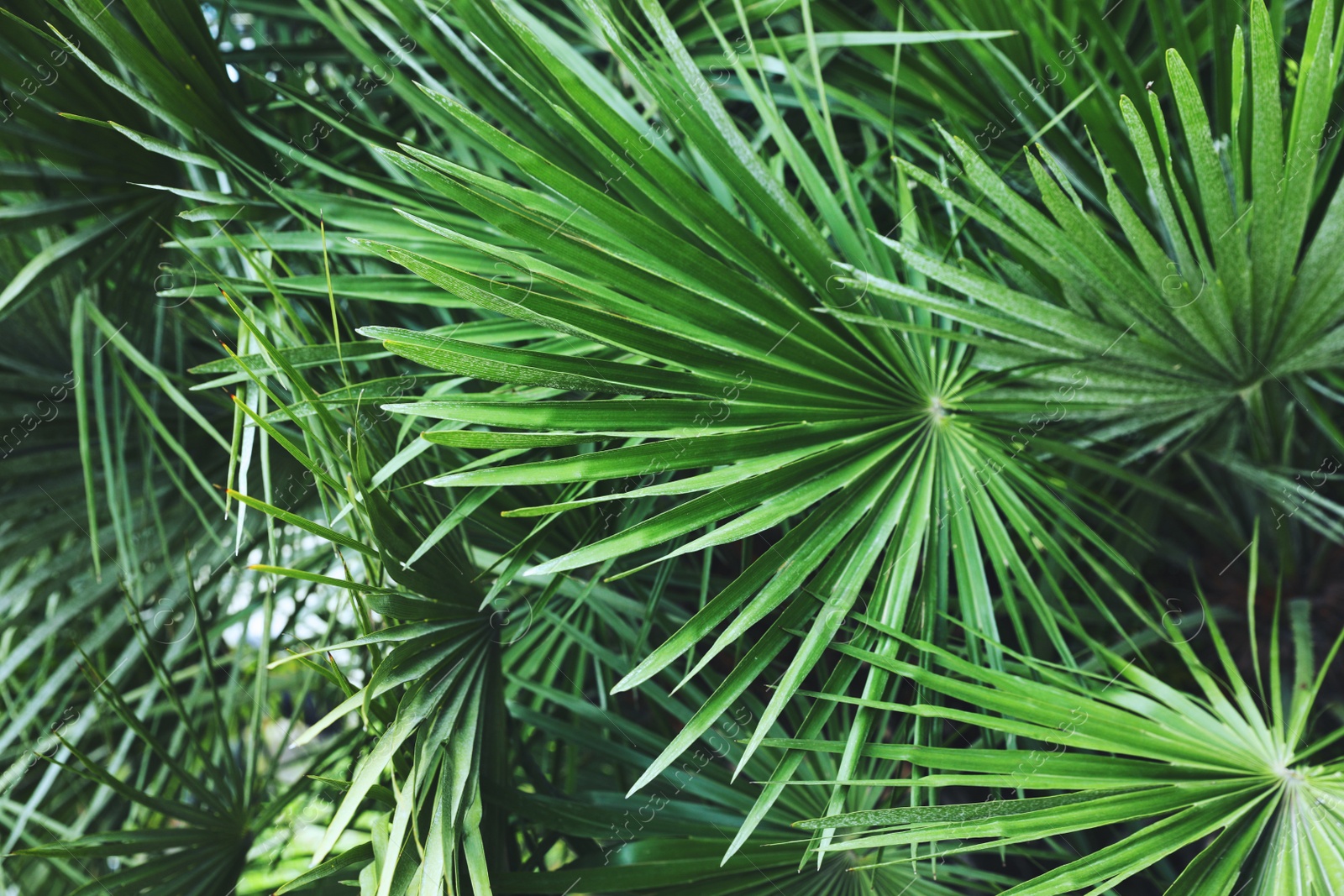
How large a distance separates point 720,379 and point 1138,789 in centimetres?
44

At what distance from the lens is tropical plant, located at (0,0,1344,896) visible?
0.61 meters

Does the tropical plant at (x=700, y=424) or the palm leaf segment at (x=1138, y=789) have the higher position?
the tropical plant at (x=700, y=424)

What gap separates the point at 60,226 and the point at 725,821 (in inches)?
39.4

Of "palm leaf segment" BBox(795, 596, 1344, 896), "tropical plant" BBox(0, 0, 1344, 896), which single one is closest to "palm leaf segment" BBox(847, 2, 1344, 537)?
"tropical plant" BBox(0, 0, 1344, 896)

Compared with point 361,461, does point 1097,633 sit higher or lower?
lower

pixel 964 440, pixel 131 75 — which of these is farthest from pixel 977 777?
pixel 131 75

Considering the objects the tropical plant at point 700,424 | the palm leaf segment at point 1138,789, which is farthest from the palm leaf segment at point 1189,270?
the palm leaf segment at point 1138,789

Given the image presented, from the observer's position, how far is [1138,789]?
2.05 feet

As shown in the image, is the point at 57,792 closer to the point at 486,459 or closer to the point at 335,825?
the point at 335,825

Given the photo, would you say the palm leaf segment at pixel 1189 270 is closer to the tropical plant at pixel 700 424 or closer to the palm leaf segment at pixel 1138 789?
the tropical plant at pixel 700 424

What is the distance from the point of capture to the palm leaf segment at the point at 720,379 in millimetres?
591

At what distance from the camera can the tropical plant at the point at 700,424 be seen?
61cm

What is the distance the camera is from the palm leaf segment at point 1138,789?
0.58m

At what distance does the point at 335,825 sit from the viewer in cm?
58
